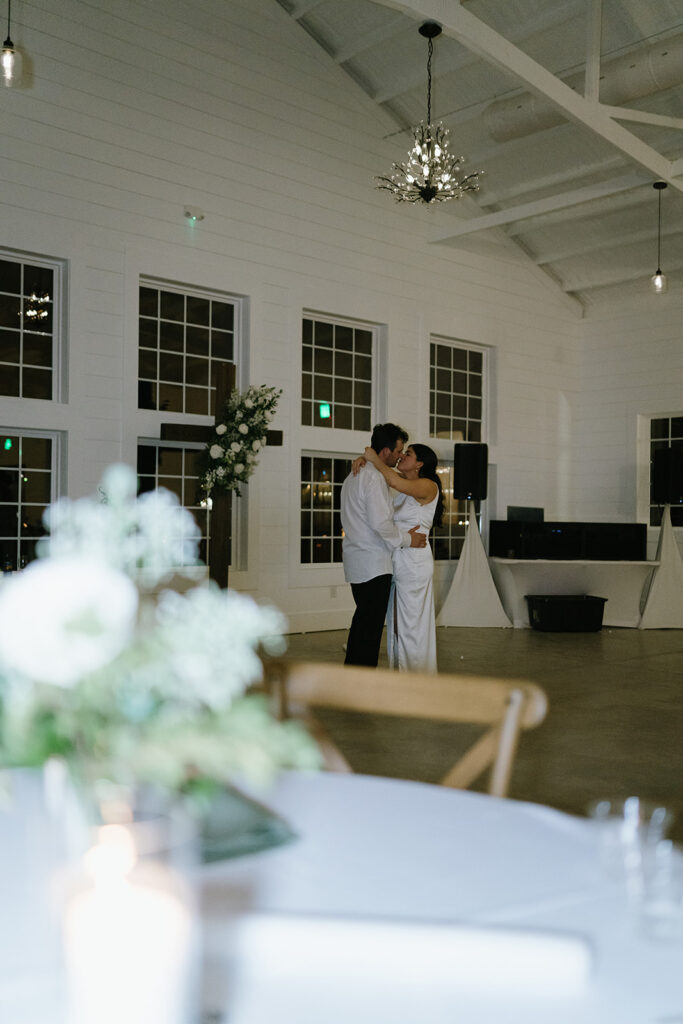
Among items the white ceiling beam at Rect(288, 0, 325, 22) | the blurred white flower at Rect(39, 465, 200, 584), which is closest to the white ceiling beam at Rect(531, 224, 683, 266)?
the white ceiling beam at Rect(288, 0, 325, 22)

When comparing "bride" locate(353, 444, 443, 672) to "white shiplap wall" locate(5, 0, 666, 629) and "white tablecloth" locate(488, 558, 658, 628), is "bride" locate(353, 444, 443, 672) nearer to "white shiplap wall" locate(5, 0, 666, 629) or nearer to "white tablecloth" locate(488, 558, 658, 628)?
"white shiplap wall" locate(5, 0, 666, 629)

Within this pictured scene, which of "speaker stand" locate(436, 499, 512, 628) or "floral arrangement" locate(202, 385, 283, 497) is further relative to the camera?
"speaker stand" locate(436, 499, 512, 628)

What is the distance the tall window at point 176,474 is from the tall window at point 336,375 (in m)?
1.38

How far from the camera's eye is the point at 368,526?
5605 mm

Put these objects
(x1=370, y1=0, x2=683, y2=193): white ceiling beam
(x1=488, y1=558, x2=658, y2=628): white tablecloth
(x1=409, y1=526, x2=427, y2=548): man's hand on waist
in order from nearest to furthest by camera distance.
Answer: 1. (x1=409, y1=526, x2=427, y2=548): man's hand on waist
2. (x1=370, y1=0, x2=683, y2=193): white ceiling beam
3. (x1=488, y1=558, x2=658, y2=628): white tablecloth

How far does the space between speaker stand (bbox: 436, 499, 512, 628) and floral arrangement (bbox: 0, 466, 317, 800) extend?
8.98 meters

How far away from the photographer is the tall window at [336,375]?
923cm

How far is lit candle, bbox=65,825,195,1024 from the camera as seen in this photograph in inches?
28.1

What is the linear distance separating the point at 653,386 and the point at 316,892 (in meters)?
11.1

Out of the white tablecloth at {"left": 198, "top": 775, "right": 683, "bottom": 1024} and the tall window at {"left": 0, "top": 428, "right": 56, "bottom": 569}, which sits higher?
the tall window at {"left": 0, "top": 428, "right": 56, "bottom": 569}

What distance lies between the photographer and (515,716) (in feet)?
5.62

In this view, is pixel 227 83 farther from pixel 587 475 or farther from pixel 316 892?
pixel 316 892

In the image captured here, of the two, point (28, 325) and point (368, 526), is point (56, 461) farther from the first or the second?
point (368, 526)

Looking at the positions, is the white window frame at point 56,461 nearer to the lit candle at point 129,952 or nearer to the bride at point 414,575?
the bride at point 414,575
